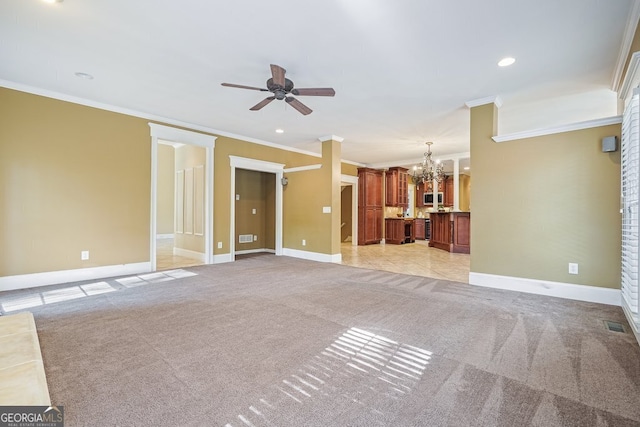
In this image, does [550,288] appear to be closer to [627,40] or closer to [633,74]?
[633,74]

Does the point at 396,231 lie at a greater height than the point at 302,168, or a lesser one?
lesser

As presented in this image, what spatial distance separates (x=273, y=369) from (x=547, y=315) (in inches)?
115

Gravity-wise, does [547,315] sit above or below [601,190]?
below

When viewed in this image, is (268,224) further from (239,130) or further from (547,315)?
(547,315)

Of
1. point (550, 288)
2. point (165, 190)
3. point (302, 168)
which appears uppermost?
point (302, 168)

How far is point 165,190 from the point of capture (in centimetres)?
1073

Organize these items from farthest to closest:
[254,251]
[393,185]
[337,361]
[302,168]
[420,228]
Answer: [420,228] → [393,185] → [254,251] → [302,168] → [337,361]

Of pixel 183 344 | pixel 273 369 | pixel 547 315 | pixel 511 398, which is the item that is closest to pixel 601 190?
pixel 547 315

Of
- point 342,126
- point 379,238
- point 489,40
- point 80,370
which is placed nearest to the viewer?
point 80,370

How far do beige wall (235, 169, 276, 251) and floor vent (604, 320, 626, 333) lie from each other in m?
6.55

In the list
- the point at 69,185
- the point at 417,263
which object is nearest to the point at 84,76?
the point at 69,185

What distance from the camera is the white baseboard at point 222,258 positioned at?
6.13 m

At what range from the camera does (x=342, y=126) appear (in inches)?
227

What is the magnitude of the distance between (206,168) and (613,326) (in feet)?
21.1
